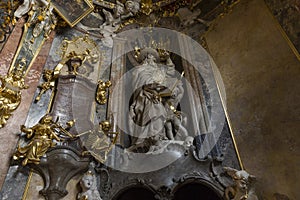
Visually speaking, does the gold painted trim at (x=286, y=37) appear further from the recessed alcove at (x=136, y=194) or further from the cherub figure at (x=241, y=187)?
the recessed alcove at (x=136, y=194)

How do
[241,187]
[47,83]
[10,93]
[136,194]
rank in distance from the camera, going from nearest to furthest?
[241,187] < [10,93] < [136,194] < [47,83]

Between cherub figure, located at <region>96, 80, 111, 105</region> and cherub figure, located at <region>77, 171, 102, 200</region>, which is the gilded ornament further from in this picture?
cherub figure, located at <region>96, 80, 111, 105</region>

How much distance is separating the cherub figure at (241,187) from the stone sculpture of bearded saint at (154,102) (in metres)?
1.13

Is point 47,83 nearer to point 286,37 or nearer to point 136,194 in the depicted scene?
point 136,194

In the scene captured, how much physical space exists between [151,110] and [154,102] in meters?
0.24

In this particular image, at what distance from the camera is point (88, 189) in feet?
13.0

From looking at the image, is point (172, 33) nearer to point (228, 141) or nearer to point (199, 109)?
point (199, 109)

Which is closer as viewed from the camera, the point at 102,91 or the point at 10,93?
the point at 10,93

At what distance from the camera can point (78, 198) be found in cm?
393

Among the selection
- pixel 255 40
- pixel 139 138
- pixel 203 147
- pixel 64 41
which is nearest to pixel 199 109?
pixel 203 147

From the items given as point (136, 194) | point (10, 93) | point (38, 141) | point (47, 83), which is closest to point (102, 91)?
point (47, 83)

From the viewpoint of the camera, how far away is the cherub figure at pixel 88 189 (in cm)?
389

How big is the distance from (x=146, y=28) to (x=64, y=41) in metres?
2.36

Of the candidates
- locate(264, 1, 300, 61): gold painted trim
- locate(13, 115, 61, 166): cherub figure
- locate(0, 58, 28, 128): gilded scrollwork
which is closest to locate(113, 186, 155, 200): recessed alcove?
locate(13, 115, 61, 166): cherub figure
